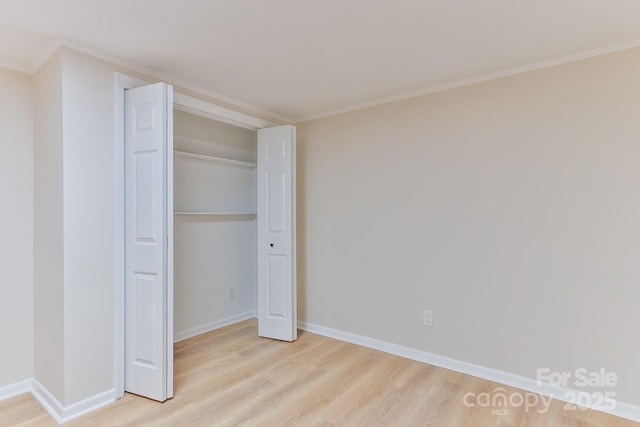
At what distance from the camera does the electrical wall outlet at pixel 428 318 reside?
9.44ft

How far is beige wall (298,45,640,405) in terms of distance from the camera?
216 centimetres

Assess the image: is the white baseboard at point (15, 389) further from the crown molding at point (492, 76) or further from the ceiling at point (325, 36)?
the crown molding at point (492, 76)

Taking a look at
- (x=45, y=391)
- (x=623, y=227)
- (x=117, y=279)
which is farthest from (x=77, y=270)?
(x=623, y=227)

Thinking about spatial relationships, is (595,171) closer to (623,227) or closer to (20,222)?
(623,227)

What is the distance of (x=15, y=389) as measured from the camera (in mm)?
2354

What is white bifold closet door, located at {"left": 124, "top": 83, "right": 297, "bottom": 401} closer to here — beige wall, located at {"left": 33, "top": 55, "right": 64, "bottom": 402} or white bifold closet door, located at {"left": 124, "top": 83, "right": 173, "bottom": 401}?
white bifold closet door, located at {"left": 124, "top": 83, "right": 173, "bottom": 401}

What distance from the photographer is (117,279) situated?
2285 millimetres

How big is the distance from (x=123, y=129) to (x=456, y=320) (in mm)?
2949

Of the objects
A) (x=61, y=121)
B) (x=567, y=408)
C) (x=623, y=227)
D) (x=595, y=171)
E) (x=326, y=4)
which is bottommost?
(x=567, y=408)

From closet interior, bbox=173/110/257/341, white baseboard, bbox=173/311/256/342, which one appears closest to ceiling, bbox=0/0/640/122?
closet interior, bbox=173/110/257/341

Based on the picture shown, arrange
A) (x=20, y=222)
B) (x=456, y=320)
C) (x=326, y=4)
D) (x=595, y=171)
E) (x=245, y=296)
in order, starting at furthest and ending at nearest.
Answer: (x=245, y=296), (x=456, y=320), (x=20, y=222), (x=595, y=171), (x=326, y=4)

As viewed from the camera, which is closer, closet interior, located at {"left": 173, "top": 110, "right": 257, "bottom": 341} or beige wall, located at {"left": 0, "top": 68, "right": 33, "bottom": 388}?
beige wall, located at {"left": 0, "top": 68, "right": 33, "bottom": 388}

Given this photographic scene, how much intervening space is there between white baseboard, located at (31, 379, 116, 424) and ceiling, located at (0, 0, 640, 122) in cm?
227

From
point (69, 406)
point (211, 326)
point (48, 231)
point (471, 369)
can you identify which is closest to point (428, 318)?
point (471, 369)
